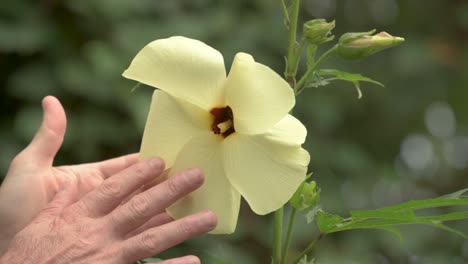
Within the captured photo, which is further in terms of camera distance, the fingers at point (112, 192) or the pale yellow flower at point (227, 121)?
the fingers at point (112, 192)

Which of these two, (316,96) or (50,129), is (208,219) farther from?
(316,96)

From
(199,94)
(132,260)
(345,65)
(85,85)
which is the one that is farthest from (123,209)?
(345,65)

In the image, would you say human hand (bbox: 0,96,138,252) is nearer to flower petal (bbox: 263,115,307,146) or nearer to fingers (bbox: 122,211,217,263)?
fingers (bbox: 122,211,217,263)

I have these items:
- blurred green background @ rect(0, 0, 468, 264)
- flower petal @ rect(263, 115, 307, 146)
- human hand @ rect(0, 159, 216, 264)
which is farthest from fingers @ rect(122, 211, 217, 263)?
blurred green background @ rect(0, 0, 468, 264)

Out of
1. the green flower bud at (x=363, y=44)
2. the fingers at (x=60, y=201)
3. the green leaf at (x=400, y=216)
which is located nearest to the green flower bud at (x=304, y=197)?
the green leaf at (x=400, y=216)

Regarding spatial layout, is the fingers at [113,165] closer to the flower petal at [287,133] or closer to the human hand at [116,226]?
the human hand at [116,226]

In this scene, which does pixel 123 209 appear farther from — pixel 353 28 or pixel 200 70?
pixel 353 28
